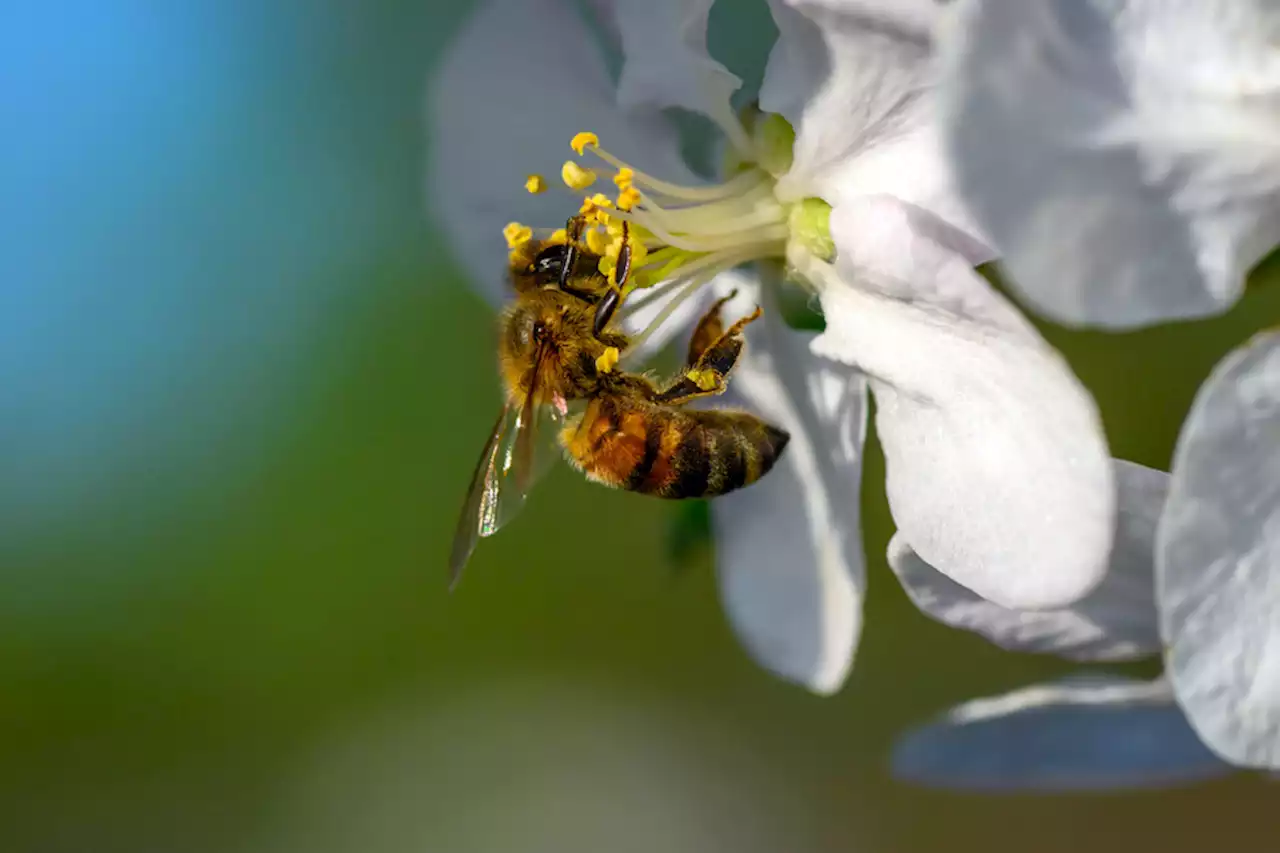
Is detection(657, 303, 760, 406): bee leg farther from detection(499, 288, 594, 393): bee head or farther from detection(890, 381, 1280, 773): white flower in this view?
detection(890, 381, 1280, 773): white flower

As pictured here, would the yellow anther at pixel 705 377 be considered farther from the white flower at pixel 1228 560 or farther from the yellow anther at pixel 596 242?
the white flower at pixel 1228 560

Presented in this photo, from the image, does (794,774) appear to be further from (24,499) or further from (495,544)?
(24,499)

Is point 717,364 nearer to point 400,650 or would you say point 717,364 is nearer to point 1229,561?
point 1229,561

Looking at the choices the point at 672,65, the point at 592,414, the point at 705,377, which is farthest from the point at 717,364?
the point at 672,65

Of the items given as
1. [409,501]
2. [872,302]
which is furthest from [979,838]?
[872,302]

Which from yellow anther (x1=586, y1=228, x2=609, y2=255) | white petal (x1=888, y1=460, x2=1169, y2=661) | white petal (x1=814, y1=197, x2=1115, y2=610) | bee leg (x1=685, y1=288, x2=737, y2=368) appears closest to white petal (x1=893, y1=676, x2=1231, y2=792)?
white petal (x1=888, y1=460, x2=1169, y2=661)

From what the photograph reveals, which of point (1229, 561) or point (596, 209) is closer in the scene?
point (1229, 561)
